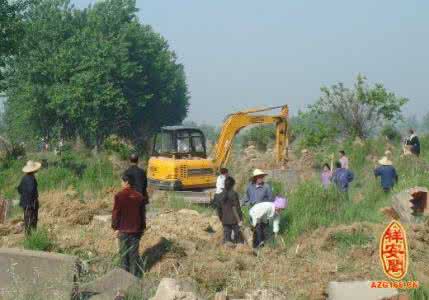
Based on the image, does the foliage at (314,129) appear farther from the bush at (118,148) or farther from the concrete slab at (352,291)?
the concrete slab at (352,291)

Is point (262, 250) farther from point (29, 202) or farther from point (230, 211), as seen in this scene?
A: point (29, 202)

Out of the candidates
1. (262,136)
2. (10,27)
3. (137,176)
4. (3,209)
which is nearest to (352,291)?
(137,176)

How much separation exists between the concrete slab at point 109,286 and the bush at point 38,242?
2296 millimetres

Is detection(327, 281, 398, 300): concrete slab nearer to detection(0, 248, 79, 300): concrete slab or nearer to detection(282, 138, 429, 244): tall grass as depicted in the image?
detection(0, 248, 79, 300): concrete slab

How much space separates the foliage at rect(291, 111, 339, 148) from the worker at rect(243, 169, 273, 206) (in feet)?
56.6

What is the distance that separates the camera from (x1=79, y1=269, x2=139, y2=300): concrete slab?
8125 millimetres

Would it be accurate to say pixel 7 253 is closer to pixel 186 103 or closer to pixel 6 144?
pixel 6 144

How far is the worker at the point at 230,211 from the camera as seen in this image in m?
12.1

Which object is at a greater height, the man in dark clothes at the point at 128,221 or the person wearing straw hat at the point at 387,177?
the person wearing straw hat at the point at 387,177

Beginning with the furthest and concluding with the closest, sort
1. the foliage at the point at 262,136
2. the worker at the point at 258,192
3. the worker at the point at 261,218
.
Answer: the foliage at the point at 262,136 → the worker at the point at 258,192 → the worker at the point at 261,218

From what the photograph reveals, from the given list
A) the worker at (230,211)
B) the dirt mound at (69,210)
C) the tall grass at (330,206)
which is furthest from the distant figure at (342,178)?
the dirt mound at (69,210)

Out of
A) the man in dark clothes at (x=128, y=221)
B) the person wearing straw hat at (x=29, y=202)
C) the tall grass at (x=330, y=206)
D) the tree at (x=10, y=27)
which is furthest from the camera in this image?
the tree at (x=10, y=27)

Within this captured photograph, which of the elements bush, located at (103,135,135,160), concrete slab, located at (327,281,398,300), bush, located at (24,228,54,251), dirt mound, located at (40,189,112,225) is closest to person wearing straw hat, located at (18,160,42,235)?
bush, located at (24,228,54,251)

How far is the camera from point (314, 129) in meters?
31.0
